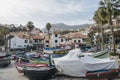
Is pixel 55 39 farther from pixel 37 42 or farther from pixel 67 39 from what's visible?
pixel 37 42

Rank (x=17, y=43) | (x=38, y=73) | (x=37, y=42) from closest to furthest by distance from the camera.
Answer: (x=38, y=73) < (x=17, y=43) < (x=37, y=42)

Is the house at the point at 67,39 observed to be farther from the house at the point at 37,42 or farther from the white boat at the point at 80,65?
the white boat at the point at 80,65

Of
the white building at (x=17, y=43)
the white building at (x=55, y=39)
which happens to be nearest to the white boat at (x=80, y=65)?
→ the white building at (x=55, y=39)

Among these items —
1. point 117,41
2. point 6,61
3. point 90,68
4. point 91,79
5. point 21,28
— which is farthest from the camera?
point 21,28

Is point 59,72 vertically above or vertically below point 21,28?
below

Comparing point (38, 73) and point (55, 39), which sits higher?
point (55, 39)

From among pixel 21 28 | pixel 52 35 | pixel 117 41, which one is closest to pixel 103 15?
pixel 117 41

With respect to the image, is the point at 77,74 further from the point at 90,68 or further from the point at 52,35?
the point at 52,35

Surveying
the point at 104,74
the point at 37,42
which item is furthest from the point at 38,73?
the point at 37,42

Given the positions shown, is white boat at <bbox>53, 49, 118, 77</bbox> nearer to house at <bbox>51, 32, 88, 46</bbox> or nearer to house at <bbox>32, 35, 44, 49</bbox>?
house at <bbox>51, 32, 88, 46</bbox>

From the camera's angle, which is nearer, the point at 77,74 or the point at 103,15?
the point at 77,74

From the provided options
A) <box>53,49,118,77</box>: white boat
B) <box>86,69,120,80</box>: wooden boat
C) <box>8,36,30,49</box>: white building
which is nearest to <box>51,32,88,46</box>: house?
<box>8,36,30,49</box>: white building

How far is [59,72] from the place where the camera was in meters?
22.9

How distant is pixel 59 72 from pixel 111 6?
21.8m
